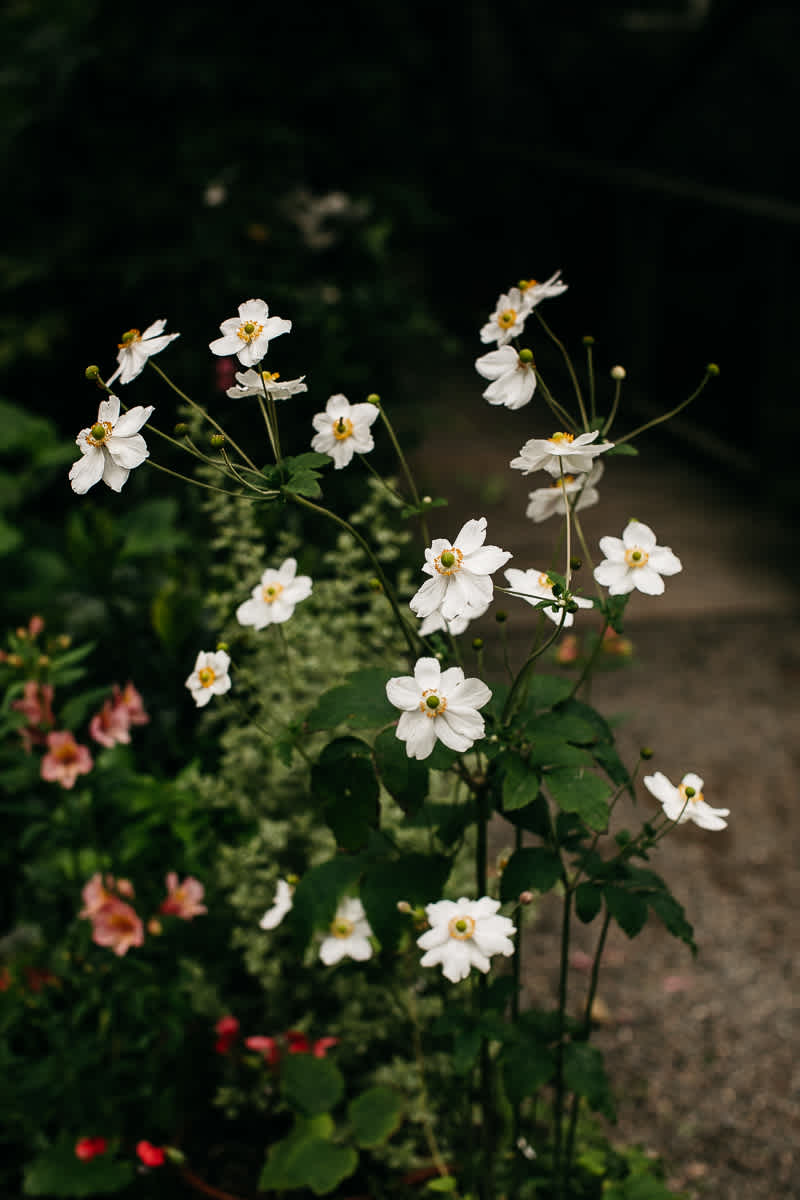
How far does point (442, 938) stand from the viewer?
955 mm

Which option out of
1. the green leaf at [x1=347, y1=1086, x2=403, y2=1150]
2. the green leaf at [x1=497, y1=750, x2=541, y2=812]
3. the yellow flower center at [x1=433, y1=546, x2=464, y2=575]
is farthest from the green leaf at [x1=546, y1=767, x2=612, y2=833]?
the green leaf at [x1=347, y1=1086, x2=403, y2=1150]

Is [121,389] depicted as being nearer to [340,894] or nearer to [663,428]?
[340,894]

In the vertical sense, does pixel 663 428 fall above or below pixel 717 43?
below

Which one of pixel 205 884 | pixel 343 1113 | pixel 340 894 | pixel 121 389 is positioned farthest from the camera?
pixel 121 389

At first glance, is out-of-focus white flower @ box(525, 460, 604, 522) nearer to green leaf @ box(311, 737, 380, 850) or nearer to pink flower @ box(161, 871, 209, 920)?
green leaf @ box(311, 737, 380, 850)

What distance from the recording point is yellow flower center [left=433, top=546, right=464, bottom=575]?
2.90 ft

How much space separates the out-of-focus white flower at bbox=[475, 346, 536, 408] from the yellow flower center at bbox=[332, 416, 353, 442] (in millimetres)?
146

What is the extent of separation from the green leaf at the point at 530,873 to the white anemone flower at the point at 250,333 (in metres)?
0.56

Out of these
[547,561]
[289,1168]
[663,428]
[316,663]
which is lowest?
[663,428]

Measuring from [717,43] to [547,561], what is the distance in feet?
8.81

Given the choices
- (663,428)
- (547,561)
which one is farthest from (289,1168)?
(663,428)

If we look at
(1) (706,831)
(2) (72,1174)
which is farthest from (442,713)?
(1) (706,831)

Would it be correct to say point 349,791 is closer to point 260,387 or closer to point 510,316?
point 260,387

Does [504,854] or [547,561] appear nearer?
[504,854]
